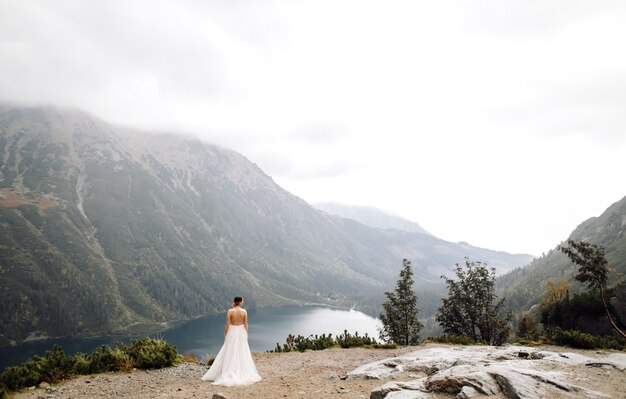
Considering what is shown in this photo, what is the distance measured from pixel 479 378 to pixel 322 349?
17.0 metres

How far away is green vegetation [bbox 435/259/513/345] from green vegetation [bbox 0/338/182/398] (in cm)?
3554

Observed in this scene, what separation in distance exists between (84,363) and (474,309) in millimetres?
41577

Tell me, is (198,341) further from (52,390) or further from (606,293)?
(52,390)

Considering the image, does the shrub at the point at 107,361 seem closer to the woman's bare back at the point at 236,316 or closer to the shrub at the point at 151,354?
the shrub at the point at 151,354

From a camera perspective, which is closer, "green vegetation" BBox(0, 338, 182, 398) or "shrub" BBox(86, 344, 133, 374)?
"green vegetation" BBox(0, 338, 182, 398)

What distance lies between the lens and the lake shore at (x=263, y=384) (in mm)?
11805

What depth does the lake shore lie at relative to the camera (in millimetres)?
11805

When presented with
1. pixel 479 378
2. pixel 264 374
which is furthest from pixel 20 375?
pixel 479 378

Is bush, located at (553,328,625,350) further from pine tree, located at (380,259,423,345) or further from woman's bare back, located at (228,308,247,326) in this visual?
woman's bare back, located at (228,308,247,326)

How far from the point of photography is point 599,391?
9977mm

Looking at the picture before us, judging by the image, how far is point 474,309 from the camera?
43.4 m

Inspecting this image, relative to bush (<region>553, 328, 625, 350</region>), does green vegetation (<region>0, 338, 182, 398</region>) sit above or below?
above

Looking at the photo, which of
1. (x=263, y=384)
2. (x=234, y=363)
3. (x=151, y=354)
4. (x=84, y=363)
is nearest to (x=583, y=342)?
(x=263, y=384)

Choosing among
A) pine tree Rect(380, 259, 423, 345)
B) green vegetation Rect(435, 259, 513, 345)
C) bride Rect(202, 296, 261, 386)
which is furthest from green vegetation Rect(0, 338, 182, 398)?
green vegetation Rect(435, 259, 513, 345)
